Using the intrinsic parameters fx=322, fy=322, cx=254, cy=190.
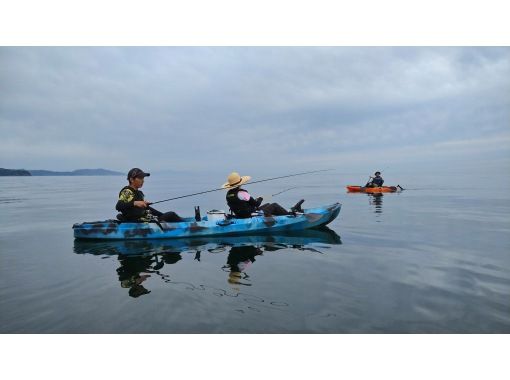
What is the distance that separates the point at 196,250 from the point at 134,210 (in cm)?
333

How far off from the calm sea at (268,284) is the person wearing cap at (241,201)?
1.17 metres

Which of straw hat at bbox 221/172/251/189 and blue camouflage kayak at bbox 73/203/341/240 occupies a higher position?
straw hat at bbox 221/172/251/189

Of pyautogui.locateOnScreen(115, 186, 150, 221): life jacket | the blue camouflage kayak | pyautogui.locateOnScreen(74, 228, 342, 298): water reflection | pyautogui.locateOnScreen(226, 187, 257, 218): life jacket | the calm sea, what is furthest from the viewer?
pyautogui.locateOnScreen(226, 187, 257, 218): life jacket

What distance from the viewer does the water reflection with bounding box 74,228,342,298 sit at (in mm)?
8258

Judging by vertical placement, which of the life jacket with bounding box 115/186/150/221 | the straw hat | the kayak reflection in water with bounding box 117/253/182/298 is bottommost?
the kayak reflection in water with bounding box 117/253/182/298

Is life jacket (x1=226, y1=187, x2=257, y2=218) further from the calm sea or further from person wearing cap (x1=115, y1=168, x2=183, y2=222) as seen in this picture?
person wearing cap (x1=115, y1=168, x2=183, y2=222)

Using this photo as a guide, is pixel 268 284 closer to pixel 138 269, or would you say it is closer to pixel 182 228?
pixel 138 269

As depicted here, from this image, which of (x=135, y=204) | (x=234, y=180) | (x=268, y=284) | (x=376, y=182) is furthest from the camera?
(x=376, y=182)

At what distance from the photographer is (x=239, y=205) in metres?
13.1

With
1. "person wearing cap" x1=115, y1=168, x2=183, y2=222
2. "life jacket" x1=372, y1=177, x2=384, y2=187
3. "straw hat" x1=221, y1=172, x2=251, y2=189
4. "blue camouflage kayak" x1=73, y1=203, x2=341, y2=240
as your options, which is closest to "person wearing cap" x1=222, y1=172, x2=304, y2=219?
"straw hat" x1=221, y1=172, x2=251, y2=189

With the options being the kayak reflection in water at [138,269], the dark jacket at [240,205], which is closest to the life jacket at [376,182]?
the dark jacket at [240,205]

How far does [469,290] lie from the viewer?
22.5ft

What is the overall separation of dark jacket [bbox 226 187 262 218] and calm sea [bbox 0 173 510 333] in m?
1.14

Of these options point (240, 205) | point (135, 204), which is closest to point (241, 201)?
point (240, 205)
